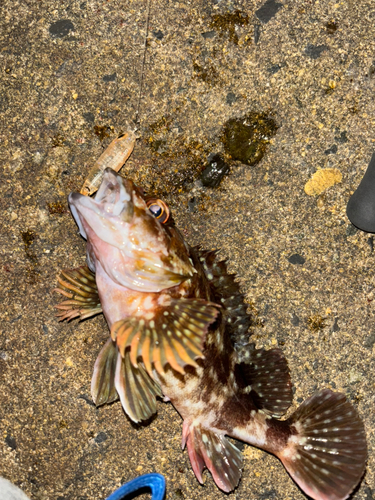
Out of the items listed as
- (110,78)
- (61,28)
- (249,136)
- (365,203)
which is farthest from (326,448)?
(61,28)

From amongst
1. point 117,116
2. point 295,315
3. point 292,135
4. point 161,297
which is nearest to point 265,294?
point 295,315

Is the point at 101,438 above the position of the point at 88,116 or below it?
below

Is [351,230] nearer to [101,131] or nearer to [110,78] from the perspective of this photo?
[101,131]

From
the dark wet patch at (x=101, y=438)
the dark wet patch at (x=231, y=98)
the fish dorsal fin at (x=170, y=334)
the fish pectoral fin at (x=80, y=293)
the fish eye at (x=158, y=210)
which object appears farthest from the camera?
the dark wet patch at (x=231, y=98)

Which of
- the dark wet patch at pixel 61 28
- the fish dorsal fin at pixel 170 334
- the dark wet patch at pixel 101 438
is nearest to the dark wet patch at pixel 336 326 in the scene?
the fish dorsal fin at pixel 170 334

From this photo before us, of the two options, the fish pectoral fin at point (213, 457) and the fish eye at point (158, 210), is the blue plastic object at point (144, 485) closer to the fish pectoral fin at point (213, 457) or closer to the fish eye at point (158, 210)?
the fish pectoral fin at point (213, 457)

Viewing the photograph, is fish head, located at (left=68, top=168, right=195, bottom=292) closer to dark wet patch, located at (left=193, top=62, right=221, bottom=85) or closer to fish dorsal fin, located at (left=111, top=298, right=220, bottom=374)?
fish dorsal fin, located at (left=111, top=298, right=220, bottom=374)
